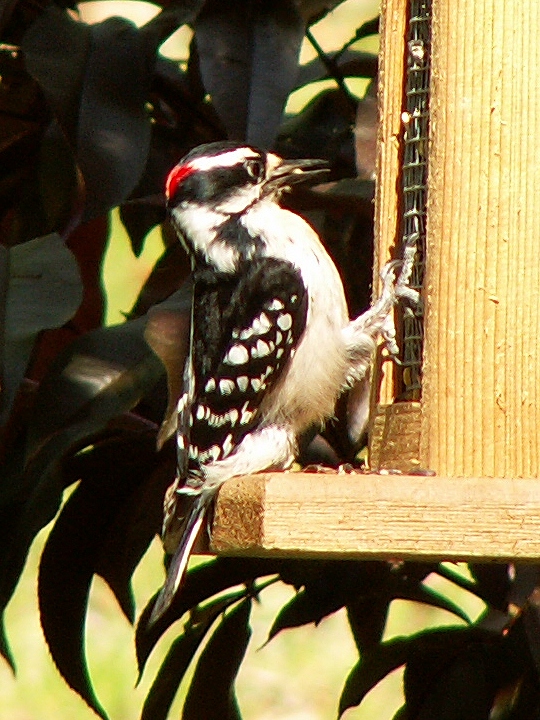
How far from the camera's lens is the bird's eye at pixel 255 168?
10.2ft

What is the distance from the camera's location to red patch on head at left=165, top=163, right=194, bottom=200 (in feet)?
10.0

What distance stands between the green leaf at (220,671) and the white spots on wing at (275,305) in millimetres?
704

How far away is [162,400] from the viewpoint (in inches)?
125

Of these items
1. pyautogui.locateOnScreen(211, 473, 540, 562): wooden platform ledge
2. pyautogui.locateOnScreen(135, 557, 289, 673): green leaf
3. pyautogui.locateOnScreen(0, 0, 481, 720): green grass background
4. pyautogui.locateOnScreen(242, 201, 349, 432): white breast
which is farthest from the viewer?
pyautogui.locateOnScreen(0, 0, 481, 720): green grass background

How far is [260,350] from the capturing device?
3.00 meters

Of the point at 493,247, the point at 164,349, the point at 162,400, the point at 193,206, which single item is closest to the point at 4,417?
the point at 164,349

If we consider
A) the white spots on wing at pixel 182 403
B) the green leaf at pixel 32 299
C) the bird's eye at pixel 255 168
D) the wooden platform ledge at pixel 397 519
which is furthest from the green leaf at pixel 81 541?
the wooden platform ledge at pixel 397 519

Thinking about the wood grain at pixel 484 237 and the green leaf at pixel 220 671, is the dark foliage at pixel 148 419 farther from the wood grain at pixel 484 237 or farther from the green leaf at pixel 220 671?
the wood grain at pixel 484 237

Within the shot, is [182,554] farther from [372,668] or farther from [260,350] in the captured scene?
[372,668]

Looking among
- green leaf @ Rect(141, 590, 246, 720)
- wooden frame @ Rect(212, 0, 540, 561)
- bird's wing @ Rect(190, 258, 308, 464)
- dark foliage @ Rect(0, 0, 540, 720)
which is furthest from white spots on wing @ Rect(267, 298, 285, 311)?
green leaf @ Rect(141, 590, 246, 720)

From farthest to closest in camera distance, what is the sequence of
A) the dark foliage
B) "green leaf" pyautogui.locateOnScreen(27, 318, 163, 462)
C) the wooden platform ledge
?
1. the dark foliage
2. "green leaf" pyautogui.locateOnScreen(27, 318, 163, 462)
3. the wooden platform ledge

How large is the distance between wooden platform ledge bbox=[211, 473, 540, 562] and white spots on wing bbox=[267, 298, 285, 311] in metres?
0.79

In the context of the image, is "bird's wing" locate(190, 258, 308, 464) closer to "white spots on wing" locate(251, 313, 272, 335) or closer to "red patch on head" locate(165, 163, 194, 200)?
"white spots on wing" locate(251, 313, 272, 335)

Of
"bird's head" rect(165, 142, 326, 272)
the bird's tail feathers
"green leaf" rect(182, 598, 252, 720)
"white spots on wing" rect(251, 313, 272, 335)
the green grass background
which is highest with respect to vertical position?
"bird's head" rect(165, 142, 326, 272)
